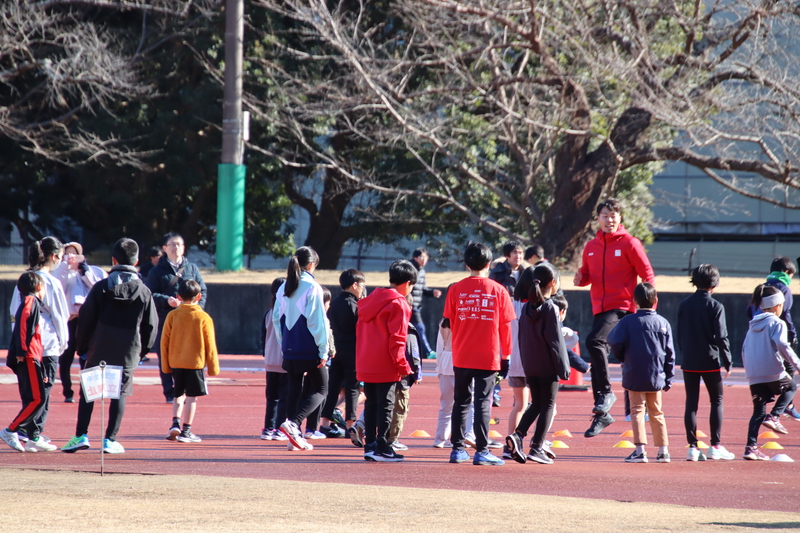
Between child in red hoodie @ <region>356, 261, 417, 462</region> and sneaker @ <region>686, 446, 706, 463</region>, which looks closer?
child in red hoodie @ <region>356, 261, 417, 462</region>

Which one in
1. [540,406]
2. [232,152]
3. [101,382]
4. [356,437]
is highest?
[232,152]

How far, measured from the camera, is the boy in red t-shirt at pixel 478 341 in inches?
296

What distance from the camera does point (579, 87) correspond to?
18.6 m

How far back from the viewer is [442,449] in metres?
8.58

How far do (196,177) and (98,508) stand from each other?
1934 centimetres

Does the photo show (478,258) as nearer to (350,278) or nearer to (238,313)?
(350,278)

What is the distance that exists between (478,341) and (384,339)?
0.78 m

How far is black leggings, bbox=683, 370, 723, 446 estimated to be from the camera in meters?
8.06

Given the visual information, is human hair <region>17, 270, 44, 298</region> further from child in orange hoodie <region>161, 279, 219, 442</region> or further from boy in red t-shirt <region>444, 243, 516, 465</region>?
boy in red t-shirt <region>444, 243, 516, 465</region>

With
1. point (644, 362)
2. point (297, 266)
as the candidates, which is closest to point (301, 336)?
point (297, 266)

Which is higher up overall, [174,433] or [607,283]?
[607,283]

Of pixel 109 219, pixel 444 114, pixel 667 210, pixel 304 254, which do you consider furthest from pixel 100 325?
pixel 667 210

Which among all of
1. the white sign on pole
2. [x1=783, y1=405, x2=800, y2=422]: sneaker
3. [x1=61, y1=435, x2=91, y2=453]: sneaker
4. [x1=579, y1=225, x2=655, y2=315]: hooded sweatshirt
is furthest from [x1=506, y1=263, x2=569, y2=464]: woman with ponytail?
[x1=783, y1=405, x2=800, y2=422]: sneaker

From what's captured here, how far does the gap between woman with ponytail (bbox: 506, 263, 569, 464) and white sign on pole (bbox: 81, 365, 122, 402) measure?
3.01 meters
